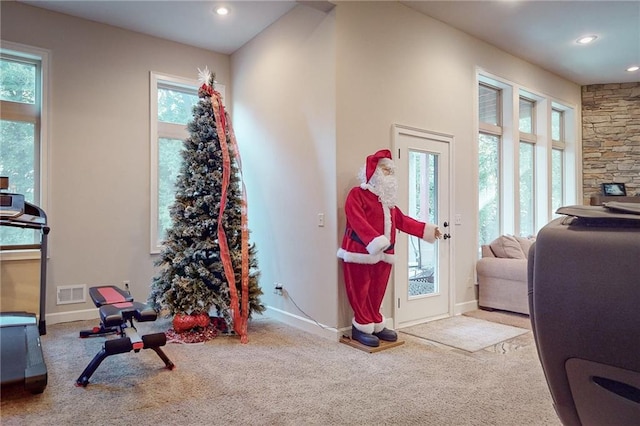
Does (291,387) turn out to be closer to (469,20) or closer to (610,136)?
(469,20)

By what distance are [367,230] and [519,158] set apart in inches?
136

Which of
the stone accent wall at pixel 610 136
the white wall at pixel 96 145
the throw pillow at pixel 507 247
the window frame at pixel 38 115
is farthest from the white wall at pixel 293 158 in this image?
the stone accent wall at pixel 610 136

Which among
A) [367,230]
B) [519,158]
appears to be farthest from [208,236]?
[519,158]

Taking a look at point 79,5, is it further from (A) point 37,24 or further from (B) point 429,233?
(B) point 429,233

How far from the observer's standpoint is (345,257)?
11.4 feet

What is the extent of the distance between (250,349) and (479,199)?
3434 mm

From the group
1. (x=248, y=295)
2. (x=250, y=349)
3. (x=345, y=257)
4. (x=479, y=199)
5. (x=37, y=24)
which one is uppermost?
(x=37, y=24)

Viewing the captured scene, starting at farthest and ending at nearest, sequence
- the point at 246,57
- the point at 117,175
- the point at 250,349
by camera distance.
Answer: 1. the point at 246,57
2. the point at 117,175
3. the point at 250,349

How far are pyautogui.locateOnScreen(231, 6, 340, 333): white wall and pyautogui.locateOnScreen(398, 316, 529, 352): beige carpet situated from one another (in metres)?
0.94

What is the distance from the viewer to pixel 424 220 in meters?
4.31

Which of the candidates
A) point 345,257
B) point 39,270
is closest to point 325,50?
point 345,257

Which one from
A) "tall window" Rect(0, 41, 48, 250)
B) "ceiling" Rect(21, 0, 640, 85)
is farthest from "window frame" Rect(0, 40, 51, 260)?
"ceiling" Rect(21, 0, 640, 85)

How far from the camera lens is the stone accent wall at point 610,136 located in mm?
6578

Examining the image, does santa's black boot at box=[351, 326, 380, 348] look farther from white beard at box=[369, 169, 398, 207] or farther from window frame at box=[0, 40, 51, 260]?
window frame at box=[0, 40, 51, 260]
